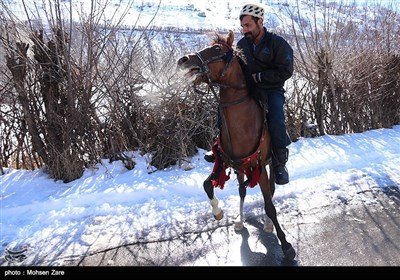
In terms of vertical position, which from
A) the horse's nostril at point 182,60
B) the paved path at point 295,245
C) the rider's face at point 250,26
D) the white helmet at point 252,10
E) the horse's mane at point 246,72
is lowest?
the paved path at point 295,245

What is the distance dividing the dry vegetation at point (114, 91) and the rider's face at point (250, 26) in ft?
4.86

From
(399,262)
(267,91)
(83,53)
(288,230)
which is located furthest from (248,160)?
(83,53)

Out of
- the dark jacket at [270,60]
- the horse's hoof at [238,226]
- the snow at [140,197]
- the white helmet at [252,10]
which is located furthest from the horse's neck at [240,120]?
the snow at [140,197]

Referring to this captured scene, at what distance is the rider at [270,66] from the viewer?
155 inches

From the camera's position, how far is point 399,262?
375cm

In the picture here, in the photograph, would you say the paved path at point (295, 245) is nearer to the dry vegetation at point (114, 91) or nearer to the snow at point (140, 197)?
the snow at point (140, 197)

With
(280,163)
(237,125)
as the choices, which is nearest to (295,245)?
(280,163)

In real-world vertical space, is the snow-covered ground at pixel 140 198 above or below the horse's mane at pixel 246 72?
below

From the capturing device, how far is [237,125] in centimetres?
384

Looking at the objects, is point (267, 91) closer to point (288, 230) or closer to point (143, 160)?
point (288, 230)

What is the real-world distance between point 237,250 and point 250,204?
1.09m

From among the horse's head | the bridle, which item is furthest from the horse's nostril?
the bridle

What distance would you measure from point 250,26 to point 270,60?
1.40 ft

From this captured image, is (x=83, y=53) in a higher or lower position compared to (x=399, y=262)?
higher
